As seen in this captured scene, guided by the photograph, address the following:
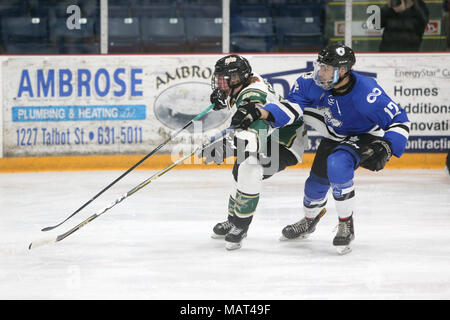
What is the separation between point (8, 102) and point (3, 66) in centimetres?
31

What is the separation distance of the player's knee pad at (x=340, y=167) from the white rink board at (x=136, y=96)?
330cm

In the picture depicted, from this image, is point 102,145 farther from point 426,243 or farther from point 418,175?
point 426,243

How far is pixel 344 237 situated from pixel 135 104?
356 cm

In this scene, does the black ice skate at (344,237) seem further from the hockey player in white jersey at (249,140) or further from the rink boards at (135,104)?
the rink boards at (135,104)

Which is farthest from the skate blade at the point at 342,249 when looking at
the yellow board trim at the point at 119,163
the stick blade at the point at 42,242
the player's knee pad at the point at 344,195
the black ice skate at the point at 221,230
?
the yellow board trim at the point at 119,163

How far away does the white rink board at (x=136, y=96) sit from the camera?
20.8 ft

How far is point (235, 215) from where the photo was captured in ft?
11.2

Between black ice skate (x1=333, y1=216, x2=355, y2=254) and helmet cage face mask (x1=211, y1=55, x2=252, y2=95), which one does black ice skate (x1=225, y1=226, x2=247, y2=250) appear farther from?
helmet cage face mask (x1=211, y1=55, x2=252, y2=95)

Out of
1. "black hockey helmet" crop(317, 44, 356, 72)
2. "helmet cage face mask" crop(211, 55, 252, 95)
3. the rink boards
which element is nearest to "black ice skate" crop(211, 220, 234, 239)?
"helmet cage face mask" crop(211, 55, 252, 95)

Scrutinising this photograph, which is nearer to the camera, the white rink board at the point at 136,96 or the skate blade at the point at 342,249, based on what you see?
the skate blade at the point at 342,249

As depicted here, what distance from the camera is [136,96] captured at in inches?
255

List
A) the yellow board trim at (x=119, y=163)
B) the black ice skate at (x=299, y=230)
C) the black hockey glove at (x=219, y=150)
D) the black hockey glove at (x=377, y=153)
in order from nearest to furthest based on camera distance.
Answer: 1. the black hockey glove at (x=377, y=153)
2. the black hockey glove at (x=219, y=150)
3. the black ice skate at (x=299, y=230)
4. the yellow board trim at (x=119, y=163)

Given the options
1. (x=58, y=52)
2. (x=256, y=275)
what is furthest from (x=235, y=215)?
(x=58, y=52)

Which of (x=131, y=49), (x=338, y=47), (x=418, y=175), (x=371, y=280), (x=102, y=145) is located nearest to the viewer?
(x=371, y=280)
